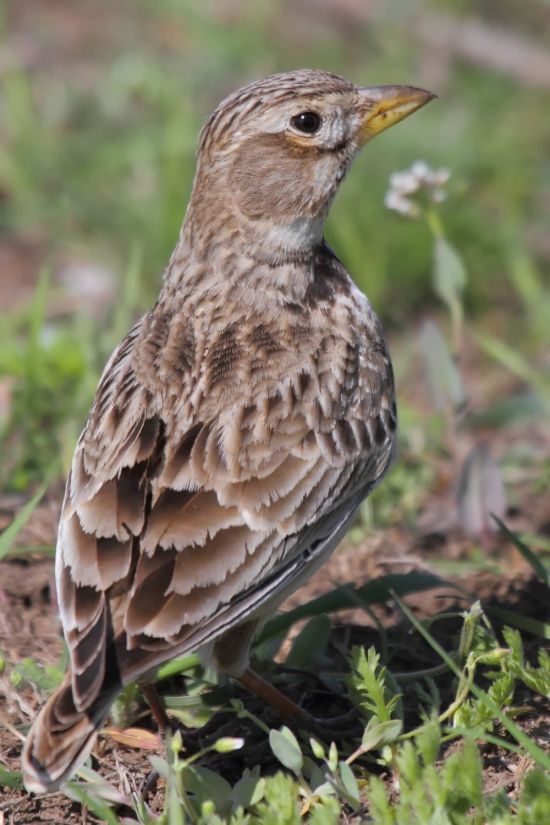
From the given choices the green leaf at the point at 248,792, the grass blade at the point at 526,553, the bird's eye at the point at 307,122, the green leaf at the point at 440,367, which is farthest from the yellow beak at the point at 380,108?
the green leaf at the point at 248,792

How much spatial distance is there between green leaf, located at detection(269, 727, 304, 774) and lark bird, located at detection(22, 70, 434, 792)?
0.33 metres

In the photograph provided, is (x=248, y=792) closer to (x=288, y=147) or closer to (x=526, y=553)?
(x=526, y=553)

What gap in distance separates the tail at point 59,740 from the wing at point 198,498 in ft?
0.12

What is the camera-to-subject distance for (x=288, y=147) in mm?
4602

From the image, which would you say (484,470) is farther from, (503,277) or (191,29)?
(191,29)

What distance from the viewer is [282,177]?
182 inches

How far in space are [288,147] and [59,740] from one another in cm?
213

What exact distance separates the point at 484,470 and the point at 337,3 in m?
6.50

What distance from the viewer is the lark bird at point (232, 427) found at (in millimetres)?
3551

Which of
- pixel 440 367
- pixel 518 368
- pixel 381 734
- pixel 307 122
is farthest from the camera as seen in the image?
pixel 518 368

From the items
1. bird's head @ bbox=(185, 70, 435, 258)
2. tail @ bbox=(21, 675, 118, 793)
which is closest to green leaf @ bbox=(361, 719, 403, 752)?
tail @ bbox=(21, 675, 118, 793)

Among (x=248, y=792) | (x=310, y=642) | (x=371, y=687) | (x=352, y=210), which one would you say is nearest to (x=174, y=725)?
(x=310, y=642)

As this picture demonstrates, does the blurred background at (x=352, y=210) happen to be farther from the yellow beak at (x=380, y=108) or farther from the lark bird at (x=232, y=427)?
the lark bird at (x=232, y=427)

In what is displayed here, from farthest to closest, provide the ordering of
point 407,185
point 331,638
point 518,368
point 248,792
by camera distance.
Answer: point 518,368
point 407,185
point 331,638
point 248,792
